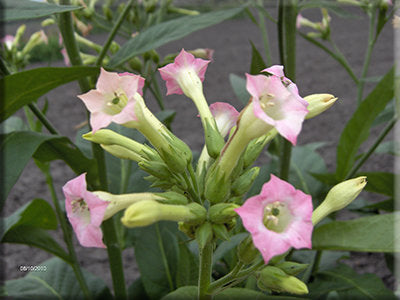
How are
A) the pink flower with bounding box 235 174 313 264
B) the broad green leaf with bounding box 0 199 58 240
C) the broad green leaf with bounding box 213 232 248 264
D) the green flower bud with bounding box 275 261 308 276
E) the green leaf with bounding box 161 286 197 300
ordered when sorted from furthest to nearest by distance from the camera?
1. the broad green leaf with bounding box 0 199 58 240
2. the broad green leaf with bounding box 213 232 248 264
3. the green leaf with bounding box 161 286 197 300
4. the green flower bud with bounding box 275 261 308 276
5. the pink flower with bounding box 235 174 313 264

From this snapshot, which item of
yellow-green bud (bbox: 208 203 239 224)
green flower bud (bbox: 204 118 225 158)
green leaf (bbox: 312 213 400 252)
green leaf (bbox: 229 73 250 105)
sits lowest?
green leaf (bbox: 312 213 400 252)

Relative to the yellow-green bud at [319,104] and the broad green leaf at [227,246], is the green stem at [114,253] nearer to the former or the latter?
the broad green leaf at [227,246]

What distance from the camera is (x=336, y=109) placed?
251 centimetres

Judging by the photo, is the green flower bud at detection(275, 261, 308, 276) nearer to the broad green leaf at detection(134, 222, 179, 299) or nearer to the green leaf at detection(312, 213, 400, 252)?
the green leaf at detection(312, 213, 400, 252)

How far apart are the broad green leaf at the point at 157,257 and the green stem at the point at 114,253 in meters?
0.07

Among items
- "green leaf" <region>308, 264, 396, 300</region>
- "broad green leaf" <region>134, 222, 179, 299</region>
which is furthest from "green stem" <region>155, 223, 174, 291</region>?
"green leaf" <region>308, 264, 396, 300</region>

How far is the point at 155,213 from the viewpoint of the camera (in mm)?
349

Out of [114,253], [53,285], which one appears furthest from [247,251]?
[53,285]

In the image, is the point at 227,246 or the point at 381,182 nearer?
the point at 227,246

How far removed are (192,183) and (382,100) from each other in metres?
0.43

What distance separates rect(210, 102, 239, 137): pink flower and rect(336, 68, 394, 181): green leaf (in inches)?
12.8

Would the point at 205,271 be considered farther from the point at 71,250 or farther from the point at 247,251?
the point at 71,250

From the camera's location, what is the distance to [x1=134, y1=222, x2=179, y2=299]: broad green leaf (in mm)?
817

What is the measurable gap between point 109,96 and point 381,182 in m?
0.60
